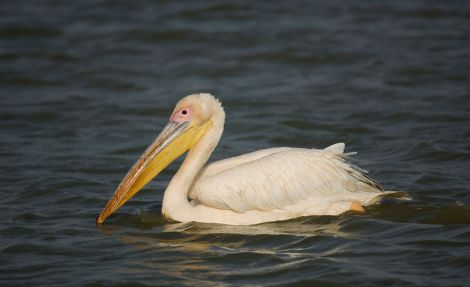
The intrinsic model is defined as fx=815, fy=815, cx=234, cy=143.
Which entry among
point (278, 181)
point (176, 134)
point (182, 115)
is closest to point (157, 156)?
point (176, 134)

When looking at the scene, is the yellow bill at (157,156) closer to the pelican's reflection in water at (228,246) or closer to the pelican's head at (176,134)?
the pelican's head at (176,134)

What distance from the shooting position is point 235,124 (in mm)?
9734

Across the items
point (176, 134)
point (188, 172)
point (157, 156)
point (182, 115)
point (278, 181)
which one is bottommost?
point (278, 181)

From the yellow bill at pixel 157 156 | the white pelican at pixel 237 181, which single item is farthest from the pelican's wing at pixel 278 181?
the yellow bill at pixel 157 156

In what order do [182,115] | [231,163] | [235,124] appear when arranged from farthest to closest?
[235,124] → [182,115] → [231,163]

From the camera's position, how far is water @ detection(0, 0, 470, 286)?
5480 millimetres

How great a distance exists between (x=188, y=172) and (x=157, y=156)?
290 millimetres

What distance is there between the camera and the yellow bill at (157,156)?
642cm

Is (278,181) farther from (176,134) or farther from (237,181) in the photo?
(176,134)

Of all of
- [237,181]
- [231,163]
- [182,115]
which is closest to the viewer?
[237,181]

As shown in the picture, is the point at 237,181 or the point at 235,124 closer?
the point at 237,181

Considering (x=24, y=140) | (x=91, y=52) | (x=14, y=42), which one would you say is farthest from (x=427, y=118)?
(x=14, y=42)

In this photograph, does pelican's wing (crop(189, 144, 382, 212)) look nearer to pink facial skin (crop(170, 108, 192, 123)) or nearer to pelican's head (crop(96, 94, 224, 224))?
pelican's head (crop(96, 94, 224, 224))

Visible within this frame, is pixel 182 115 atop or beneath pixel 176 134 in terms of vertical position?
atop
